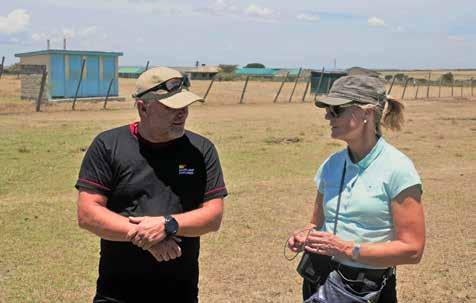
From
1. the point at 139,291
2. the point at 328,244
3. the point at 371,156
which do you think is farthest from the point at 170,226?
the point at 371,156

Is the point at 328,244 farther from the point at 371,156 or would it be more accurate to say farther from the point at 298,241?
the point at 371,156

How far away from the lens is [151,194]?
2.69 metres

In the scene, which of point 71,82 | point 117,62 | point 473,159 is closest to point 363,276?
point 473,159

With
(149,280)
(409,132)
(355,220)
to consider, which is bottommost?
(409,132)

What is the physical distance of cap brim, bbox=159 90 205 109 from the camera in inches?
105

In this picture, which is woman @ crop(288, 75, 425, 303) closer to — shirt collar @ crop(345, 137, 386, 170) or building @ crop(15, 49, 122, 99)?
shirt collar @ crop(345, 137, 386, 170)

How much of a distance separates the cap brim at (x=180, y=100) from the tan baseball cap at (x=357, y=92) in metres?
0.55

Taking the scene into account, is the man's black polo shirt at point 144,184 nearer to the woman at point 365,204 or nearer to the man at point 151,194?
the man at point 151,194

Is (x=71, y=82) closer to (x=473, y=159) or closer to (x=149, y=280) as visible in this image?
(x=473, y=159)

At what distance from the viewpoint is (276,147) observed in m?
13.5

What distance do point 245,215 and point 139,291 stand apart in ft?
15.5

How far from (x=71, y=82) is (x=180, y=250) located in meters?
26.6

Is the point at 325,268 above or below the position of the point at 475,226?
above

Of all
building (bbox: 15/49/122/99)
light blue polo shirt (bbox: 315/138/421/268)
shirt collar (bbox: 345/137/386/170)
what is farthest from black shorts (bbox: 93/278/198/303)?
building (bbox: 15/49/122/99)
